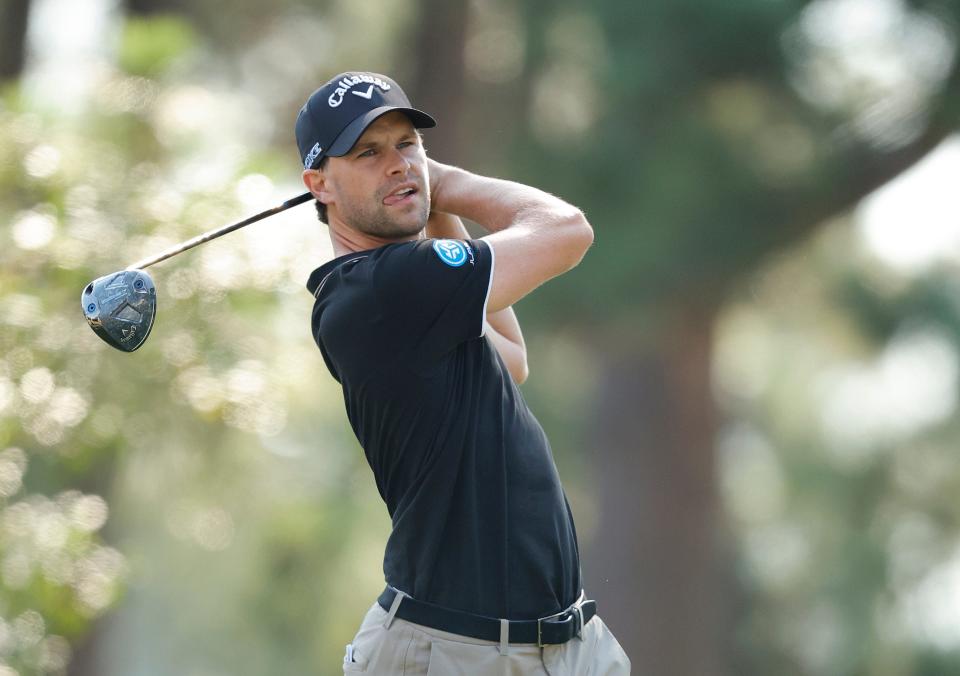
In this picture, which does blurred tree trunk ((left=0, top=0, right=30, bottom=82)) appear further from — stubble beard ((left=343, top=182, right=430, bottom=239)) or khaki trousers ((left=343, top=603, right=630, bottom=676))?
khaki trousers ((left=343, top=603, right=630, bottom=676))

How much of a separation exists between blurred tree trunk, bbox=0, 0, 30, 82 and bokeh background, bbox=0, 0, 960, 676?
0.02m

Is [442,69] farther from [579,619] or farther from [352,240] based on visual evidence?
[579,619]

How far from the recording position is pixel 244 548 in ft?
40.2

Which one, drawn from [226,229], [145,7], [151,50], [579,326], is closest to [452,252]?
[226,229]

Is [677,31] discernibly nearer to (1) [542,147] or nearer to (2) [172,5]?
(1) [542,147]

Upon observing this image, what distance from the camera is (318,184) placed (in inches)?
132

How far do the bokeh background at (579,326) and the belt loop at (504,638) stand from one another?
283 cm

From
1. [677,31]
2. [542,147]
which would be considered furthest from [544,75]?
[677,31]

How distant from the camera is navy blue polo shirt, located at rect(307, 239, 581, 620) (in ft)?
9.91

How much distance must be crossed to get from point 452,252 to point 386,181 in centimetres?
30

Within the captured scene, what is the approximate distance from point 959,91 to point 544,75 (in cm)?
322

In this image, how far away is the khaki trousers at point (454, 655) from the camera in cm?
306

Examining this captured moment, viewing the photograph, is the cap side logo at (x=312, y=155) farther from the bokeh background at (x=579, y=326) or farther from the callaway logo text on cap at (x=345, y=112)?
the bokeh background at (x=579, y=326)

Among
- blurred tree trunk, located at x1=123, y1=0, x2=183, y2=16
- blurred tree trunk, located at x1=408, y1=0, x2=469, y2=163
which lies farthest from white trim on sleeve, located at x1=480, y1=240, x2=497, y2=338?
blurred tree trunk, located at x1=408, y1=0, x2=469, y2=163
